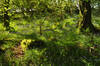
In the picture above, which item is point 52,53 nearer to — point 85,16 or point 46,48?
point 46,48

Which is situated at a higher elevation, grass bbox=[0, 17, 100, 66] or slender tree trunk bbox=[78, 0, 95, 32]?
slender tree trunk bbox=[78, 0, 95, 32]

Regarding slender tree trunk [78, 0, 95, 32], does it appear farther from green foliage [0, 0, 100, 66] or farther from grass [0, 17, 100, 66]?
grass [0, 17, 100, 66]

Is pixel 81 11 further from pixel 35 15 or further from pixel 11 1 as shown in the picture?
pixel 11 1

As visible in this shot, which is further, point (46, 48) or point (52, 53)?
point (46, 48)

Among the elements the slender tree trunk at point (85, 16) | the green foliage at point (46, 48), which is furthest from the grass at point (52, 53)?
the slender tree trunk at point (85, 16)

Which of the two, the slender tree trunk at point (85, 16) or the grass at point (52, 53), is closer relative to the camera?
the grass at point (52, 53)

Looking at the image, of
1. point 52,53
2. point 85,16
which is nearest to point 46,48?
point 52,53

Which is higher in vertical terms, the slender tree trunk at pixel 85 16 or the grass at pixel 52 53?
the slender tree trunk at pixel 85 16

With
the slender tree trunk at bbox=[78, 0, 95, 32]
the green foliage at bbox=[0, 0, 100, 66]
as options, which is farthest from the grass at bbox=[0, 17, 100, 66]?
the slender tree trunk at bbox=[78, 0, 95, 32]

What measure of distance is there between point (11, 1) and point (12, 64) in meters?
3.28

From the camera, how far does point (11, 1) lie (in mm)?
5906

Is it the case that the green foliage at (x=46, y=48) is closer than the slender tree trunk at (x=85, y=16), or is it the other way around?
the green foliage at (x=46, y=48)

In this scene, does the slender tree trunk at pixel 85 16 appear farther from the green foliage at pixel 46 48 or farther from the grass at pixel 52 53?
the grass at pixel 52 53

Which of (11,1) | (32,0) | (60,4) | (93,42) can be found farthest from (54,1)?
(93,42)
